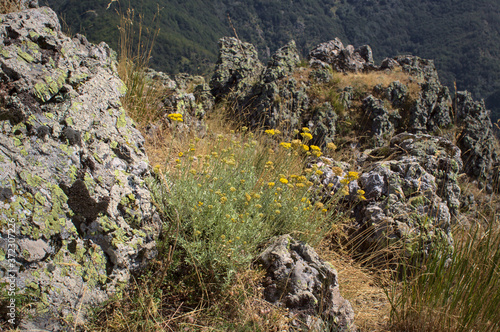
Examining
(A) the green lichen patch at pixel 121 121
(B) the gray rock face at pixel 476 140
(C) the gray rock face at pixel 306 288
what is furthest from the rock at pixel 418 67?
(A) the green lichen patch at pixel 121 121

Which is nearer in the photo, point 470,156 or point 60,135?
point 60,135

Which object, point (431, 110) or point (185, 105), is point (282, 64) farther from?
point (431, 110)

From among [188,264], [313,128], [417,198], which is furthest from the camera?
[313,128]

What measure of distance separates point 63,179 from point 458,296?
292cm

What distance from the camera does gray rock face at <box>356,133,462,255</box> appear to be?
346cm

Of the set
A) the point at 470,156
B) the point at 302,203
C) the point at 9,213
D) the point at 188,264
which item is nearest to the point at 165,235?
the point at 188,264

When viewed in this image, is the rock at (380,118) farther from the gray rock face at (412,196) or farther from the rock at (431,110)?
the gray rock face at (412,196)

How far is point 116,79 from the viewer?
2854mm

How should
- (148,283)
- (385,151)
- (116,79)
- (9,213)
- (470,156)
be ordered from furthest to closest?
(470,156), (385,151), (116,79), (148,283), (9,213)

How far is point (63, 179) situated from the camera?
6.24 ft

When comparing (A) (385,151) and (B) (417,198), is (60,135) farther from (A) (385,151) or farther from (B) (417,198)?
(A) (385,151)

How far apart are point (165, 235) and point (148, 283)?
15.4 inches

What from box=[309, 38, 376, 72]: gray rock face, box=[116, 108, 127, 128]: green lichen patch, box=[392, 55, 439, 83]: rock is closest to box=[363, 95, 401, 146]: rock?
box=[309, 38, 376, 72]: gray rock face

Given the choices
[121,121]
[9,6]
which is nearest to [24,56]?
[121,121]
